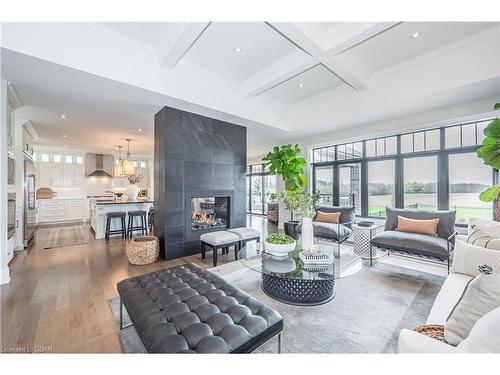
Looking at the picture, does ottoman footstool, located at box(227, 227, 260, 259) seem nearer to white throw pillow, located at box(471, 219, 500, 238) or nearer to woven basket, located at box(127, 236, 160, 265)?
woven basket, located at box(127, 236, 160, 265)

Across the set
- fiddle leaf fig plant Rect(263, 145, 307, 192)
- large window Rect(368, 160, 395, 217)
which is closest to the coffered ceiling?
large window Rect(368, 160, 395, 217)

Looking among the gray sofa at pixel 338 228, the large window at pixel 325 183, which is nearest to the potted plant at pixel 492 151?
the gray sofa at pixel 338 228

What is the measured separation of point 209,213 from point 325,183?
344 cm

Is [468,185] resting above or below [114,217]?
above

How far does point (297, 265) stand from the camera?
2477 mm

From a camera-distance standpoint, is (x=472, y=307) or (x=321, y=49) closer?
(x=472, y=307)

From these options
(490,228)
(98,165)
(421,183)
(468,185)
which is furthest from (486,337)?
(98,165)

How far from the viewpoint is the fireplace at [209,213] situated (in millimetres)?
4527

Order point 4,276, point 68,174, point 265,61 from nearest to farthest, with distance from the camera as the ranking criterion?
point 4,276, point 265,61, point 68,174

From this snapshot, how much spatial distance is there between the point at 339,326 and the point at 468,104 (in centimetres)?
442

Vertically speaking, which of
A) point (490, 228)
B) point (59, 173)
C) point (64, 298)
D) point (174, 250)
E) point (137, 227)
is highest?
point (59, 173)

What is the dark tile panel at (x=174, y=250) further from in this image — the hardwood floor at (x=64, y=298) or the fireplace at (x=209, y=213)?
the fireplace at (x=209, y=213)

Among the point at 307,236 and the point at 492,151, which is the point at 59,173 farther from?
the point at 492,151
